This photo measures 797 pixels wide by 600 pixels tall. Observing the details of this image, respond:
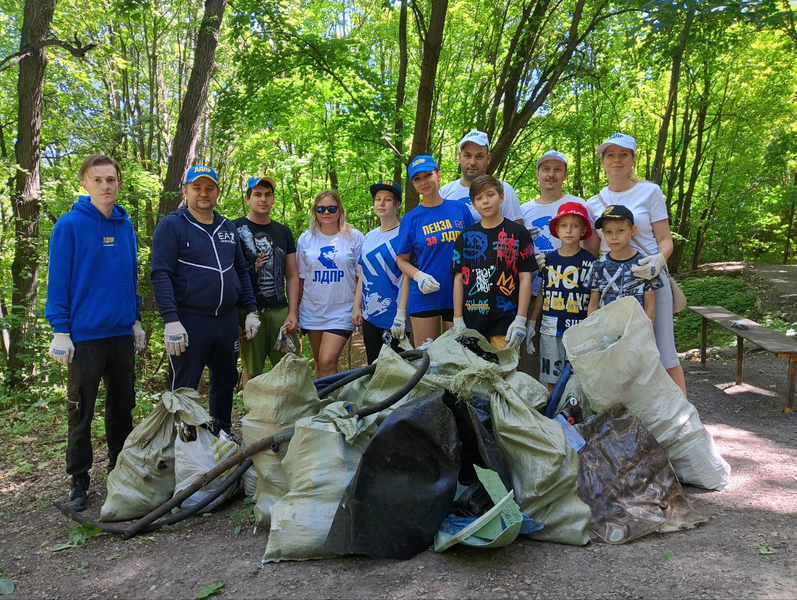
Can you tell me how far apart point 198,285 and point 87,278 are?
60 cm

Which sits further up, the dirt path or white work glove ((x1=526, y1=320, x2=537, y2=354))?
white work glove ((x1=526, y1=320, x2=537, y2=354))

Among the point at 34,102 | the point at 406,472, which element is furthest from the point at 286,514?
the point at 34,102

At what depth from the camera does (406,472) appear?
2207 millimetres

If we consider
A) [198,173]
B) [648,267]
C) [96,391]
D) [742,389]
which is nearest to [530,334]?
[648,267]

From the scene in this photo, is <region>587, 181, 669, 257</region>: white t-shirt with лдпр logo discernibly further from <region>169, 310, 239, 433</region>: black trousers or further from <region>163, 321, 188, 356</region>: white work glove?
<region>163, 321, 188, 356</region>: white work glove

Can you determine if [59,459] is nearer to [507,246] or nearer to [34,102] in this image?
[507,246]

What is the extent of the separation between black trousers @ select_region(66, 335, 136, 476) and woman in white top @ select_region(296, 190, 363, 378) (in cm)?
129

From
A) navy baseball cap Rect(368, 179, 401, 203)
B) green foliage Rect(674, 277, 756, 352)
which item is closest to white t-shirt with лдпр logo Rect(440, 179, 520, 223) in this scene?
navy baseball cap Rect(368, 179, 401, 203)

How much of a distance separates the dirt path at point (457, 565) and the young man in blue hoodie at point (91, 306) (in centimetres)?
61

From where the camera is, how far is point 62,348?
9.81ft

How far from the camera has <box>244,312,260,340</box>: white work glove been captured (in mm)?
3686

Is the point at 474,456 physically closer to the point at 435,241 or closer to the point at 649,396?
the point at 649,396

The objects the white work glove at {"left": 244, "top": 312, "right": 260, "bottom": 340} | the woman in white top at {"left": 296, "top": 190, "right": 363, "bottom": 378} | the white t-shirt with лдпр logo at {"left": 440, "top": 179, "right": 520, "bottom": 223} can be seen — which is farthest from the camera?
the woman in white top at {"left": 296, "top": 190, "right": 363, "bottom": 378}

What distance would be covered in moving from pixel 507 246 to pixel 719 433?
88.4 inches
